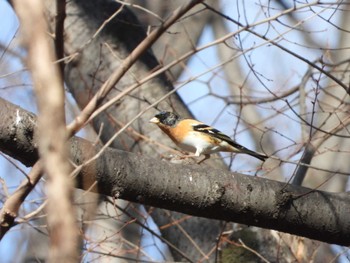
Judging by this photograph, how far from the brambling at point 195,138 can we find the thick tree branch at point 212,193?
66.5 inches

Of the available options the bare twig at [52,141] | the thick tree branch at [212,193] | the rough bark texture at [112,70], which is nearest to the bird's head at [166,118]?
the rough bark texture at [112,70]

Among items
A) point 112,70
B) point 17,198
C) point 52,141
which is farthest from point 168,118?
point 52,141

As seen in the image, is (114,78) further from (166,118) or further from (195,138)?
(195,138)

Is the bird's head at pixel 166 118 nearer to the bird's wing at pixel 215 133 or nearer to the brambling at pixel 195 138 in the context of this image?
the brambling at pixel 195 138

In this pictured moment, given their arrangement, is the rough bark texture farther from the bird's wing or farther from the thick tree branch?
the thick tree branch

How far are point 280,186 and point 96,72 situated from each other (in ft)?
7.66

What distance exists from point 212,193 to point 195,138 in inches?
79.1

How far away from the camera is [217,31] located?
9.99 meters

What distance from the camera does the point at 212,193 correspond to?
10.9ft

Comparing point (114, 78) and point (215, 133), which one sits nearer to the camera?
point (114, 78)

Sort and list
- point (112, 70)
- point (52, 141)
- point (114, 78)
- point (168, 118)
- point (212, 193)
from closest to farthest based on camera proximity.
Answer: point (52, 141), point (114, 78), point (212, 193), point (168, 118), point (112, 70)

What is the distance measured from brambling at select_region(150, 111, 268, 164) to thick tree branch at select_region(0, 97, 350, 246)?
1.69 m

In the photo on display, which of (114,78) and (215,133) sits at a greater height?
(215,133)

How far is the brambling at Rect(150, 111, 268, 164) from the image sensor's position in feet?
17.1
